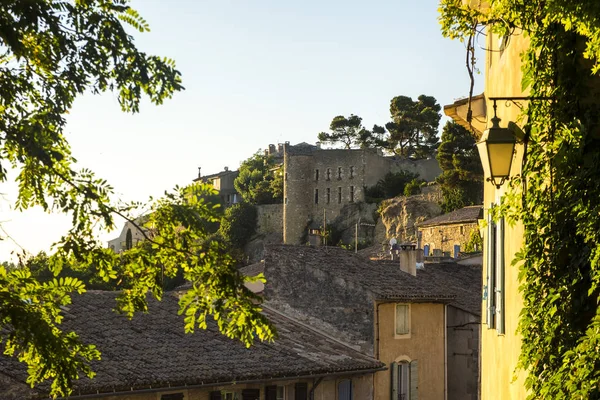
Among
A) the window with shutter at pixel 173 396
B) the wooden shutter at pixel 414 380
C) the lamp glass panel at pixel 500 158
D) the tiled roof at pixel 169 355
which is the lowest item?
the wooden shutter at pixel 414 380

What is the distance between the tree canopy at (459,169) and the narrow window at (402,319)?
41001mm

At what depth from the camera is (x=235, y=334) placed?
259 inches

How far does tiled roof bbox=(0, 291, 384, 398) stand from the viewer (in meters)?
16.9

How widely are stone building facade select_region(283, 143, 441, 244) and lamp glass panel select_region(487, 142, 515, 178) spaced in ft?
247

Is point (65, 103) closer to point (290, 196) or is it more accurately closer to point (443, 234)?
point (443, 234)

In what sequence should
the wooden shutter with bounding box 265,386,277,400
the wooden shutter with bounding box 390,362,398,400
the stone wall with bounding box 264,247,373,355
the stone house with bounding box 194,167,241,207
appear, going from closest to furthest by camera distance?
the wooden shutter with bounding box 265,386,277,400
the stone wall with bounding box 264,247,373,355
the wooden shutter with bounding box 390,362,398,400
the stone house with bounding box 194,167,241,207

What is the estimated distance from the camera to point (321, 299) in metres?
25.0

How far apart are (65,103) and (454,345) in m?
23.2

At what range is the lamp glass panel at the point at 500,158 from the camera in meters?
7.39

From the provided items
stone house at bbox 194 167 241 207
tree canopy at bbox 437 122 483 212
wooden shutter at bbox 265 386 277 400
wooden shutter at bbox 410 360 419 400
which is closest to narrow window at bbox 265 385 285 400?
wooden shutter at bbox 265 386 277 400

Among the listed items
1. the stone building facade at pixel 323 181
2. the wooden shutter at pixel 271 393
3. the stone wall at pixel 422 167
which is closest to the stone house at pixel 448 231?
the stone wall at pixel 422 167

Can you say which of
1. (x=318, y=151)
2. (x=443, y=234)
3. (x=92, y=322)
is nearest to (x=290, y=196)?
(x=318, y=151)

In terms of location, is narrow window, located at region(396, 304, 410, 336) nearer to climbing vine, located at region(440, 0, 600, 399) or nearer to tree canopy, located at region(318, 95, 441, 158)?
climbing vine, located at region(440, 0, 600, 399)

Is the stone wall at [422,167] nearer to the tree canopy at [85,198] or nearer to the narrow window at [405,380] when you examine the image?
the narrow window at [405,380]
